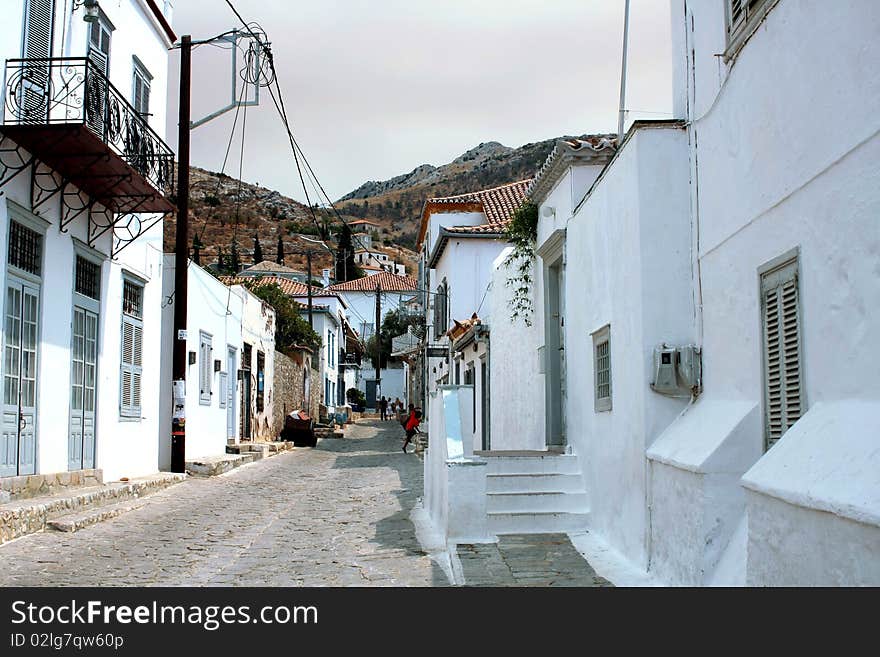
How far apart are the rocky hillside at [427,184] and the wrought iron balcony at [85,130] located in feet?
319

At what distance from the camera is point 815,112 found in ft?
17.0

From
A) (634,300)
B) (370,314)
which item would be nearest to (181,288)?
(634,300)

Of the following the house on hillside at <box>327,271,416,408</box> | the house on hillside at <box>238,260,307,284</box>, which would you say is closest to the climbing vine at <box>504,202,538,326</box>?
the house on hillside at <box>238,260,307,284</box>

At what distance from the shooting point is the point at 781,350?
5699mm

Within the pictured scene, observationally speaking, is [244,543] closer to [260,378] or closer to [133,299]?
[133,299]

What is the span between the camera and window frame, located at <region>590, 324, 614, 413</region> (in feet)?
29.9

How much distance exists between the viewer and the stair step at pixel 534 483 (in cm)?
1036

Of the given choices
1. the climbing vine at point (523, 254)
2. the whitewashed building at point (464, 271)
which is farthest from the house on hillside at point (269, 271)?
the climbing vine at point (523, 254)

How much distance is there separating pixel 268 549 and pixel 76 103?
5.92 m

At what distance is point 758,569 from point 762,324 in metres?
1.77

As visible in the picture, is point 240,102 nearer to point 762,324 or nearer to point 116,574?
point 116,574

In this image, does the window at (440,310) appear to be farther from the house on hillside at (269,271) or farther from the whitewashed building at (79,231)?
the house on hillside at (269,271)

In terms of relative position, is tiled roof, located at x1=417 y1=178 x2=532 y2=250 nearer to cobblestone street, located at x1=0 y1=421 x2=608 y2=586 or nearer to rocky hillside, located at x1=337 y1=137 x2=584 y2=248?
cobblestone street, located at x1=0 y1=421 x2=608 y2=586

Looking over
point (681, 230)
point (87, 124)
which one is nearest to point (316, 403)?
point (87, 124)
